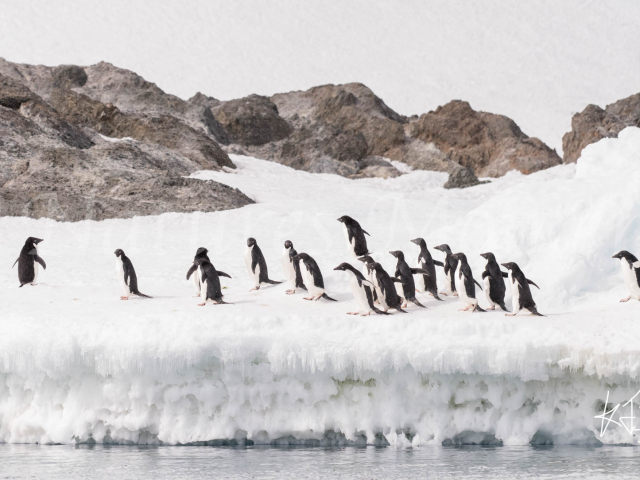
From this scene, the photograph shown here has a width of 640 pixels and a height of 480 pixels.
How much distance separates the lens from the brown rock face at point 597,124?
39.2 metres

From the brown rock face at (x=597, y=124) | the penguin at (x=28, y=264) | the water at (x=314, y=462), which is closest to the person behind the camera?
the water at (x=314, y=462)

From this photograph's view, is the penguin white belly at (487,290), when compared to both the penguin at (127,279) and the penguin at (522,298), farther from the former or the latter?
the penguin at (127,279)

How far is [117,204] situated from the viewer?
65.8 feet

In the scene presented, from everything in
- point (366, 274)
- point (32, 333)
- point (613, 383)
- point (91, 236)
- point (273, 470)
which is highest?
point (91, 236)

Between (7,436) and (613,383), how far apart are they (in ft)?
20.2

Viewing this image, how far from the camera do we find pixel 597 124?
40.1 metres

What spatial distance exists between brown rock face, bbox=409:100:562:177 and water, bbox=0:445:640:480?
36.5 meters

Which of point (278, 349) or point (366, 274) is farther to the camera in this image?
point (366, 274)

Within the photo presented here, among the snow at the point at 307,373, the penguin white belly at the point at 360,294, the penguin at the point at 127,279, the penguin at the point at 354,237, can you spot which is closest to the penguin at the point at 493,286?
the snow at the point at 307,373

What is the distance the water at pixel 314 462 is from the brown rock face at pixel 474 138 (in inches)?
1438

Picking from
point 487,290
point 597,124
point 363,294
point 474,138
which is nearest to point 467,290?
point 487,290

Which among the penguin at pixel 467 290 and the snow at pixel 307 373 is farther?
the penguin at pixel 467 290

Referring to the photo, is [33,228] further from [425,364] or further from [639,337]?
[639,337]

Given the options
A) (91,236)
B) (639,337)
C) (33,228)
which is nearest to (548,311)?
→ (639,337)
